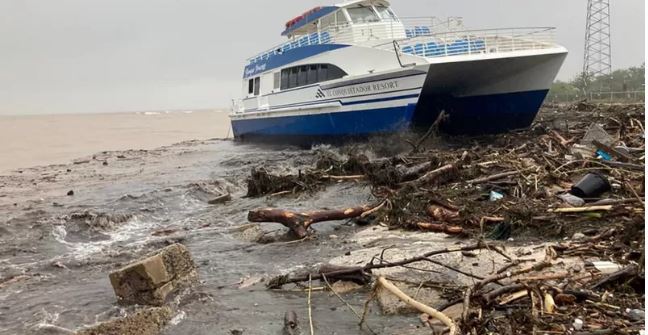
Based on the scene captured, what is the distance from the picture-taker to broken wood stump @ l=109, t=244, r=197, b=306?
466 cm

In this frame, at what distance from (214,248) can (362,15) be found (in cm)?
1292

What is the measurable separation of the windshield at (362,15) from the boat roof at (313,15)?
0.23 m

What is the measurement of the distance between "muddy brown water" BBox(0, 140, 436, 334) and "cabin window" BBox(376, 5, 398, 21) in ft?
21.6

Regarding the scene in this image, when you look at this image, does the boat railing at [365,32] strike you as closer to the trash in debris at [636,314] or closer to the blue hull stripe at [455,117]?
the blue hull stripe at [455,117]

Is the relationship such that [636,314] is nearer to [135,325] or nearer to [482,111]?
[135,325]

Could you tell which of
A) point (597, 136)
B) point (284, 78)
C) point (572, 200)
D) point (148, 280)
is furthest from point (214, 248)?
point (284, 78)

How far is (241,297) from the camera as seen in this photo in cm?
470

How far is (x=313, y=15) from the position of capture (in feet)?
62.4

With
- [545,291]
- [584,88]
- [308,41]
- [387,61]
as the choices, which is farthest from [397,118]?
[584,88]

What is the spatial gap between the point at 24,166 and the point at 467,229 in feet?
59.5

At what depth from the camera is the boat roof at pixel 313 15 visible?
17531 millimetres

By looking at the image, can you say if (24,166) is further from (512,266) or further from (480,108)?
(512,266)

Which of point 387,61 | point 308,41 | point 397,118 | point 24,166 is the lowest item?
point 24,166

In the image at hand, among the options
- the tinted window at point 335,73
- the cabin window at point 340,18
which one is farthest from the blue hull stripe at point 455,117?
the cabin window at point 340,18
